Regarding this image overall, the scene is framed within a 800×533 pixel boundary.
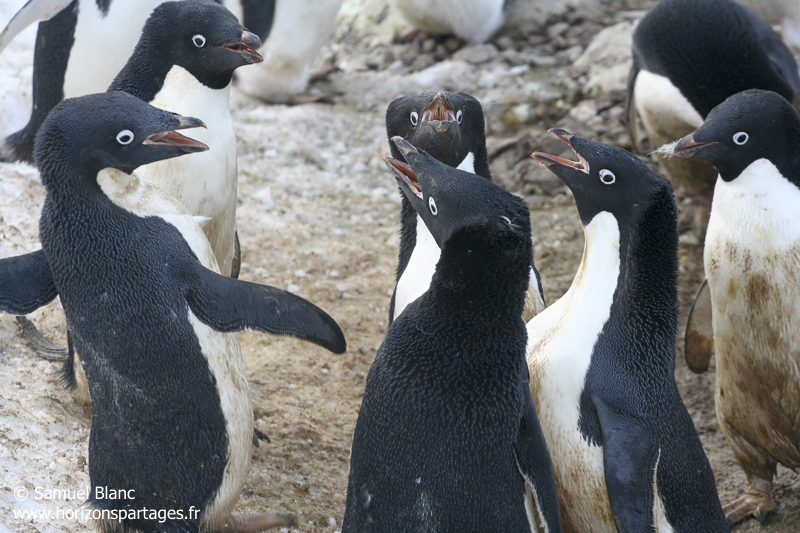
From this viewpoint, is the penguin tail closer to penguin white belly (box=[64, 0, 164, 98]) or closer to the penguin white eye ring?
the penguin white eye ring

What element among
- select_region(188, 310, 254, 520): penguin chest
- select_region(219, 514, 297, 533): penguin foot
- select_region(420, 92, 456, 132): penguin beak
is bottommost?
select_region(219, 514, 297, 533): penguin foot

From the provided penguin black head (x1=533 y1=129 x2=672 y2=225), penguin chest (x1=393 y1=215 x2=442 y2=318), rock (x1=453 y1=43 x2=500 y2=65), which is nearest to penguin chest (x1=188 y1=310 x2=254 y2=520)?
penguin chest (x1=393 y1=215 x2=442 y2=318)

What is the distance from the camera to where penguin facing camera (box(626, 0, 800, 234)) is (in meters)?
4.14

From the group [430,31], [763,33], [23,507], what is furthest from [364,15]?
[23,507]

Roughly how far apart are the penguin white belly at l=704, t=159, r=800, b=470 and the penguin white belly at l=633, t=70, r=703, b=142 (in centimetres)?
156

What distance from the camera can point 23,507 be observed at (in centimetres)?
227

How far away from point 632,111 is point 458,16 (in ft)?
7.15

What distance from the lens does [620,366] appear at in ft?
7.75

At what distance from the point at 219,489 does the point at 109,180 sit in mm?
974

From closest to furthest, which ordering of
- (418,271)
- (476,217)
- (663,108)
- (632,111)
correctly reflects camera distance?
1. (476,217)
2. (418,271)
3. (663,108)
4. (632,111)

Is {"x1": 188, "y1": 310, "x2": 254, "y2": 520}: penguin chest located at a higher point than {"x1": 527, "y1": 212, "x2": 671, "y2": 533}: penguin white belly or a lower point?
lower

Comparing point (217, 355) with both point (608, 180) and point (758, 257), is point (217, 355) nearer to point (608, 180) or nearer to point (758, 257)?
point (608, 180)

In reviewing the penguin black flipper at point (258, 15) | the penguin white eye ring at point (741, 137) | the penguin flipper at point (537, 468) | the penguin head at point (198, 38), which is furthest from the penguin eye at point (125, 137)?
the penguin black flipper at point (258, 15)

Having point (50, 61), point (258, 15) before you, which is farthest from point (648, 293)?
point (258, 15)
